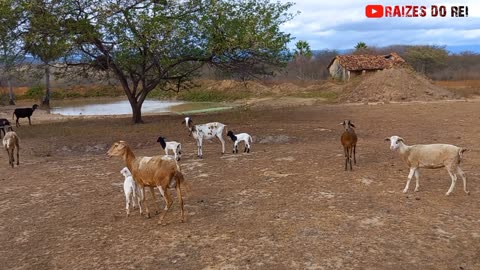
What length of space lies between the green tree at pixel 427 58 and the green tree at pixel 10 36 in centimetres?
5543

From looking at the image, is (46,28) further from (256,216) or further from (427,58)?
(427,58)

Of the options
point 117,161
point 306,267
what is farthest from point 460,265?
point 117,161

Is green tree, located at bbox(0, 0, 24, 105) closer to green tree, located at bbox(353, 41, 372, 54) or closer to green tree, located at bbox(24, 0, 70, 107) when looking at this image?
green tree, located at bbox(24, 0, 70, 107)

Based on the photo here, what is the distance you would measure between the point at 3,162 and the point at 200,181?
751 cm

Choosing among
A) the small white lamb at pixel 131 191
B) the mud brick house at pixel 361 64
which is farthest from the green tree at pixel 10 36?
the mud brick house at pixel 361 64

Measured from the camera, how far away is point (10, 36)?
18438 mm

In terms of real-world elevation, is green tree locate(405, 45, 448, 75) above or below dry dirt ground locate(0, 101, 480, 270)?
above

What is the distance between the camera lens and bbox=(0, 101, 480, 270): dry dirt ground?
20.1ft

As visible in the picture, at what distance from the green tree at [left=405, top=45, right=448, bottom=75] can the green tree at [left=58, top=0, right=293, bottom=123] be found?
4758cm

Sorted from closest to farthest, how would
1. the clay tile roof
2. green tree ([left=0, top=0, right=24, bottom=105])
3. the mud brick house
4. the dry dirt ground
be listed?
the dry dirt ground → green tree ([left=0, top=0, right=24, bottom=105]) → the mud brick house → the clay tile roof

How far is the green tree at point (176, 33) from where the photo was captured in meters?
18.0

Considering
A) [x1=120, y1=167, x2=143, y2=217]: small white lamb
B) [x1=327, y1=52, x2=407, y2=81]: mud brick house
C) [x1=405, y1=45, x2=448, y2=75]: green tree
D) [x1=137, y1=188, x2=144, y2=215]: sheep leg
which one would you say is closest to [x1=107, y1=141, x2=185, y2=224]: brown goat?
[x1=137, y1=188, x2=144, y2=215]: sheep leg

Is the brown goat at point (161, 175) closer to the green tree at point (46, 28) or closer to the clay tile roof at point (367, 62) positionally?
the green tree at point (46, 28)

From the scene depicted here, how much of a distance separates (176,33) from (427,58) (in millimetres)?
52906
